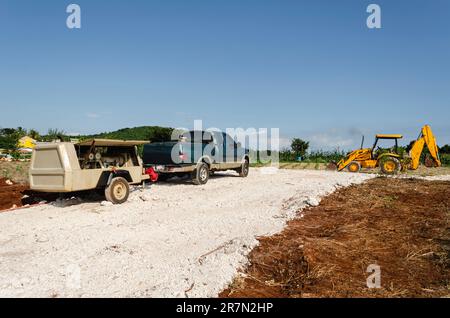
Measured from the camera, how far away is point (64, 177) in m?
7.64

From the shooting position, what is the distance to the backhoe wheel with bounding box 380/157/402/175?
1736cm

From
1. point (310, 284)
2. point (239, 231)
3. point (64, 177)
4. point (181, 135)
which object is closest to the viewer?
point (310, 284)

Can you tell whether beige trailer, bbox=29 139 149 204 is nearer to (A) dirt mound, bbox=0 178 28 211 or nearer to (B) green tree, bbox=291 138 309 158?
(A) dirt mound, bbox=0 178 28 211

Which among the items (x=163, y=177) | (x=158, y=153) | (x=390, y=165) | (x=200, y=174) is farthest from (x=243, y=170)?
(x=390, y=165)

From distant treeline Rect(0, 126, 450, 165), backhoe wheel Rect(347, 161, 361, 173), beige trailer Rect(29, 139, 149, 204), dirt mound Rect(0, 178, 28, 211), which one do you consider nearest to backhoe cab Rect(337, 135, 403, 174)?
backhoe wheel Rect(347, 161, 361, 173)

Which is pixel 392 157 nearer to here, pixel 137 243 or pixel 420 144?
pixel 420 144

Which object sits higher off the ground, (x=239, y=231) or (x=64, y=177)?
(x=64, y=177)

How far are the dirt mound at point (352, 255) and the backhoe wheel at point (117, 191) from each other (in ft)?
15.6

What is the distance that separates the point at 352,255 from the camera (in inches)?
183

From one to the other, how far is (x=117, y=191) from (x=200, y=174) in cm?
406
